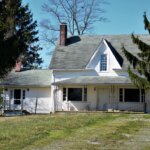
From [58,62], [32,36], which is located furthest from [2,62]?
[32,36]

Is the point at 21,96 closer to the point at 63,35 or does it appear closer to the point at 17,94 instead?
the point at 17,94

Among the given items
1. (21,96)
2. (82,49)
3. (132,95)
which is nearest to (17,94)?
(21,96)

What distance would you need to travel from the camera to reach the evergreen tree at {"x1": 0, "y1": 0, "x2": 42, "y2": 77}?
39.3 m

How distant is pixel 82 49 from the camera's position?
4691cm

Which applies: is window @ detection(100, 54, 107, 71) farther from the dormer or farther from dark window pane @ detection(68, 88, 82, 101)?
dark window pane @ detection(68, 88, 82, 101)

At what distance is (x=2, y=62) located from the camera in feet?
126

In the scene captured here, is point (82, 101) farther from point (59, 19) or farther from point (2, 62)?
point (59, 19)

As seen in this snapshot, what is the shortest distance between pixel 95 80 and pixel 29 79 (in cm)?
892

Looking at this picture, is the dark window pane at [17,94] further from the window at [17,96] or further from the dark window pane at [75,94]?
the dark window pane at [75,94]

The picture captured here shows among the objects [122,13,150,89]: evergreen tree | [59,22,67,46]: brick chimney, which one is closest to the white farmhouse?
[59,22,67,46]: brick chimney

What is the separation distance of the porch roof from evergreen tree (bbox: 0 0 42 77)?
5.19 meters

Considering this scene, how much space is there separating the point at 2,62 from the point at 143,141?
24617mm

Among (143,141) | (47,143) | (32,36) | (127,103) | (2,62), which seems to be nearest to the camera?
(47,143)

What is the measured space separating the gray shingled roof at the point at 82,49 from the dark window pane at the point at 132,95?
2.36 meters
